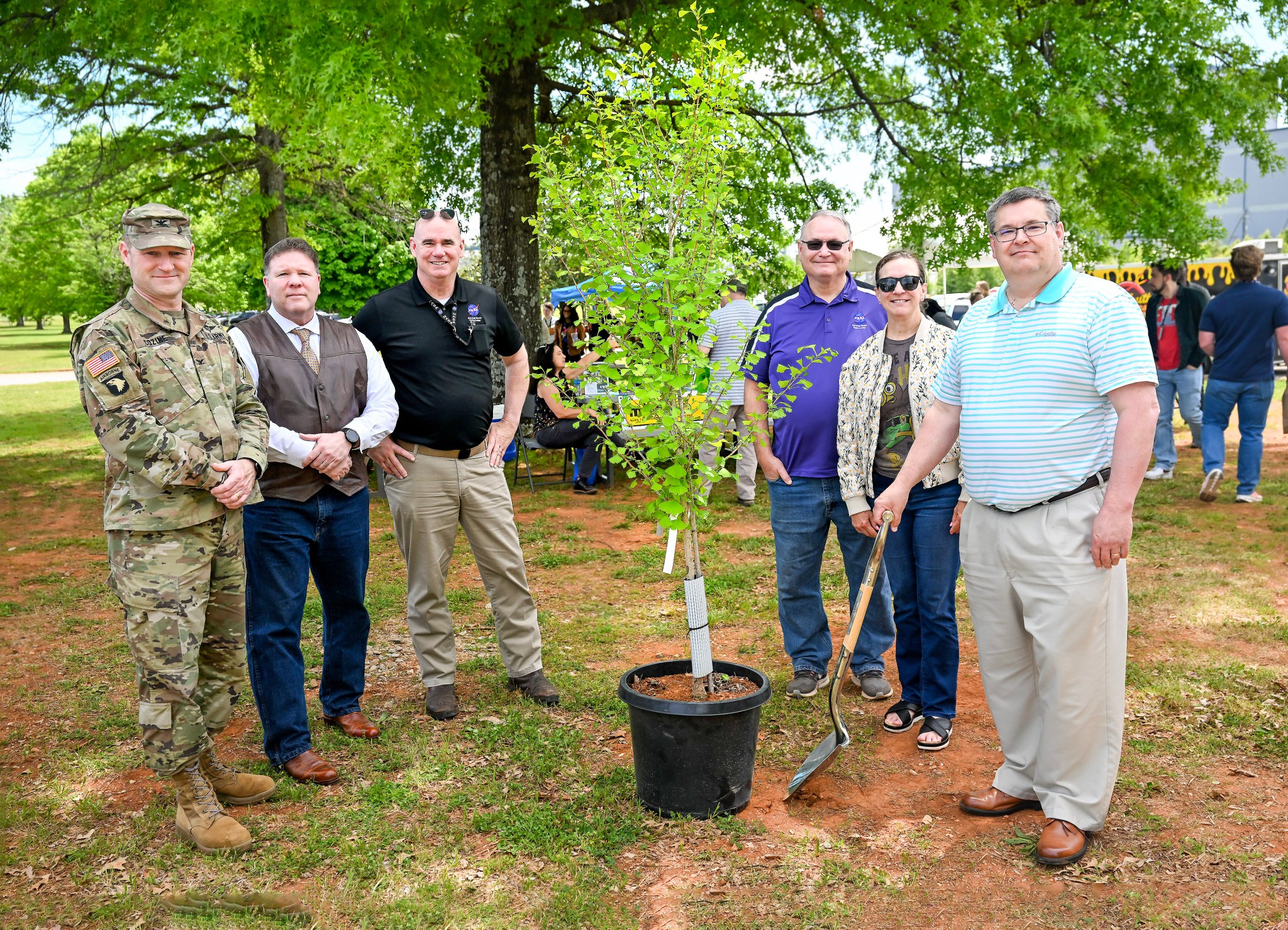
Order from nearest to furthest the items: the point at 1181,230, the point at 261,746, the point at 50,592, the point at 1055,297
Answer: the point at 1055,297 → the point at 261,746 → the point at 50,592 → the point at 1181,230

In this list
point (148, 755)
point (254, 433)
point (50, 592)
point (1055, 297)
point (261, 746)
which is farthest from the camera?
point (50, 592)

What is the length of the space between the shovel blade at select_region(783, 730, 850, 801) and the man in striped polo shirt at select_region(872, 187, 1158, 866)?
0.74 meters

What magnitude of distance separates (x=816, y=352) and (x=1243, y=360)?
6038mm

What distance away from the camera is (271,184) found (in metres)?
17.3

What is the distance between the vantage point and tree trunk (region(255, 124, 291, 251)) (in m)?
16.6

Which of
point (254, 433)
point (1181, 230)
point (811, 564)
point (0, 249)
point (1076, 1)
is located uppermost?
point (0, 249)

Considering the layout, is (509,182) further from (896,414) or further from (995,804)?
(995,804)

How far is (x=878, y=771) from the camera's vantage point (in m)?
4.19

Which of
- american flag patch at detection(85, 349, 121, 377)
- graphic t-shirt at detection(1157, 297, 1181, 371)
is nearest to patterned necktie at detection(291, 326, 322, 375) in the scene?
american flag patch at detection(85, 349, 121, 377)

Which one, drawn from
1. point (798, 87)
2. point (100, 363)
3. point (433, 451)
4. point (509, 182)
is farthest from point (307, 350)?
point (798, 87)

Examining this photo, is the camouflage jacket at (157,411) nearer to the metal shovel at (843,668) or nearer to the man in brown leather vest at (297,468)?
the man in brown leather vest at (297,468)

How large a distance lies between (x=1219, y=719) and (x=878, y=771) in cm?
169

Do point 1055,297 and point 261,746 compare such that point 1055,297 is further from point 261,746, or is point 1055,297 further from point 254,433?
point 261,746

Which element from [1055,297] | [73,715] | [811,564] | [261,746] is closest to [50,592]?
[73,715]
